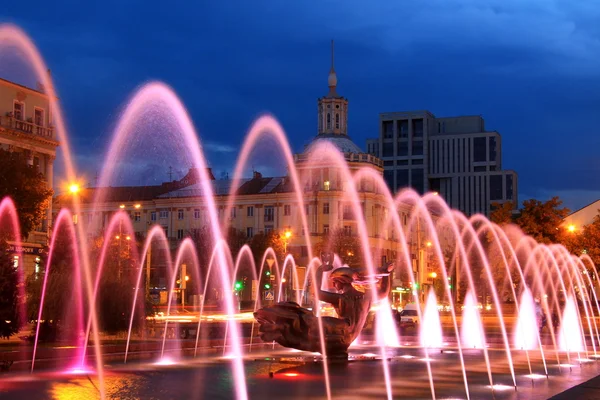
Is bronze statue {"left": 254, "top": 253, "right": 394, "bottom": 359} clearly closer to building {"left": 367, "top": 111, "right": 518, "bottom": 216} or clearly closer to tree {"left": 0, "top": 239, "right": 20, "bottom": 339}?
tree {"left": 0, "top": 239, "right": 20, "bottom": 339}

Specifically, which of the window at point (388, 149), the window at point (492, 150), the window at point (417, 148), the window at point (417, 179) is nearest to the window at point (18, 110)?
the window at point (417, 179)

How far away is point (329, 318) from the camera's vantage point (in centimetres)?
2258

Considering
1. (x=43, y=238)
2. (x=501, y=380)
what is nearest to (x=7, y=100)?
(x=43, y=238)

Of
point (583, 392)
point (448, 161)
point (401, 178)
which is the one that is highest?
point (448, 161)

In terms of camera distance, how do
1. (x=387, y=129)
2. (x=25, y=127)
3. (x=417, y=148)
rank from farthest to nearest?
1. (x=387, y=129)
2. (x=417, y=148)
3. (x=25, y=127)

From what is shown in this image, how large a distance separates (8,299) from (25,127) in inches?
1656

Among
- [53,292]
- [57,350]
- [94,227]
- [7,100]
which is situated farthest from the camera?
[94,227]

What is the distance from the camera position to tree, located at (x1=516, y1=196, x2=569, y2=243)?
63.1 meters

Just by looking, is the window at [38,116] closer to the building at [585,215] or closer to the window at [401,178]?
the building at [585,215]

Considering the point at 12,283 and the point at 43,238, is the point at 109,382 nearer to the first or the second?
the point at 12,283

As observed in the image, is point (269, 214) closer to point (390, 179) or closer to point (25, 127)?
point (25, 127)

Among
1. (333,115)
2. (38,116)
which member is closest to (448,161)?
(333,115)

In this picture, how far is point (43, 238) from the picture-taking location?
6431 centimetres

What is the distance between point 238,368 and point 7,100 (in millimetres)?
45414
